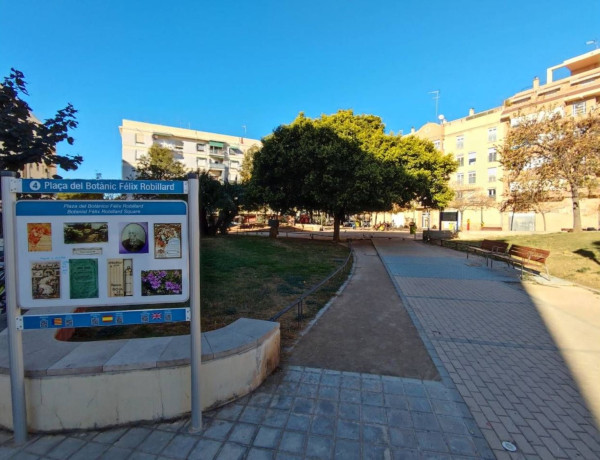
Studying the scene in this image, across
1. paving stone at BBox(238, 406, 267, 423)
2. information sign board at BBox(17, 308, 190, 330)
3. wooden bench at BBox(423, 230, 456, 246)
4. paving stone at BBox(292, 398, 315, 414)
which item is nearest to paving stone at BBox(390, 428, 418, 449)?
paving stone at BBox(292, 398, 315, 414)

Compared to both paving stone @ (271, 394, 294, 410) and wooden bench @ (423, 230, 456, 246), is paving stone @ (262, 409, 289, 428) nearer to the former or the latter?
paving stone @ (271, 394, 294, 410)

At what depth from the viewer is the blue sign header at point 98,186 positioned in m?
2.13

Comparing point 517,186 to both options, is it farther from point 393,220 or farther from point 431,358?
point 393,220

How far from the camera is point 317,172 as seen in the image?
1558 cm

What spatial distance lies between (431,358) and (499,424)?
1180mm

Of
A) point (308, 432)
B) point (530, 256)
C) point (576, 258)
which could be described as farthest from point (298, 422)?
point (576, 258)

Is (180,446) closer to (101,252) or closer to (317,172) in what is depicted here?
(101,252)

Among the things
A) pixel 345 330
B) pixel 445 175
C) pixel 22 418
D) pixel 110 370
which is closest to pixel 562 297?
pixel 345 330

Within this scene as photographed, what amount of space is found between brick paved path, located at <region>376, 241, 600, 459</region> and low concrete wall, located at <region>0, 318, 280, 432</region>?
7.33 feet

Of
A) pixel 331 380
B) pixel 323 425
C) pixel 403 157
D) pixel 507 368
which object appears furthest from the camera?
pixel 403 157

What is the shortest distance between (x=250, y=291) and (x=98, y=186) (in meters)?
4.72

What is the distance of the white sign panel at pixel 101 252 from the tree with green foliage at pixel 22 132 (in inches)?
188

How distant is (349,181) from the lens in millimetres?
15328

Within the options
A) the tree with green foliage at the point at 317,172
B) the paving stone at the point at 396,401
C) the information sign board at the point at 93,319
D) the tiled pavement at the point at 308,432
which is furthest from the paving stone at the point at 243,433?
the tree with green foliage at the point at 317,172
